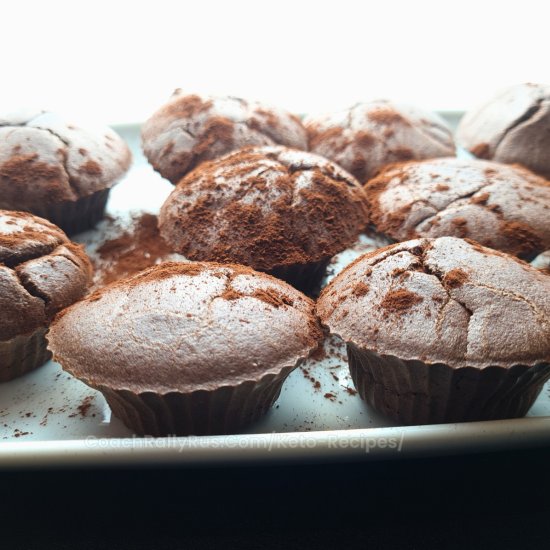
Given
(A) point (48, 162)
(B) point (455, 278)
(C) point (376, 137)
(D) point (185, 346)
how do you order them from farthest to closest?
(C) point (376, 137) < (A) point (48, 162) < (B) point (455, 278) < (D) point (185, 346)

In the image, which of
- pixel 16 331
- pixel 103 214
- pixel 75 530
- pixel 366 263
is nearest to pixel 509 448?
pixel 366 263

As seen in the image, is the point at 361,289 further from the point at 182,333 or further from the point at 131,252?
the point at 131,252

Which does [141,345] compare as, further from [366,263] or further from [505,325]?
[505,325]

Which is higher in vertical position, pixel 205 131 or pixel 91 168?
pixel 205 131

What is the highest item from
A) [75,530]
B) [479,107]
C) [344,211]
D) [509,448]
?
[479,107]

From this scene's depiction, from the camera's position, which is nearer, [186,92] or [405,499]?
[405,499]

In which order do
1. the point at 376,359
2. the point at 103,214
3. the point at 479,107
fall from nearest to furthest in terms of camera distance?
the point at 376,359
the point at 103,214
the point at 479,107

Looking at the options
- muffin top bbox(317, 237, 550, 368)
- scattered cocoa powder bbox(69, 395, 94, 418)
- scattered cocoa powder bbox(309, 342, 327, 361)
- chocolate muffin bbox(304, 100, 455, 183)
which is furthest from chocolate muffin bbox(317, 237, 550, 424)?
chocolate muffin bbox(304, 100, 455, 183)

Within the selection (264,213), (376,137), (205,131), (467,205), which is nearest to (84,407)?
(264,213)
